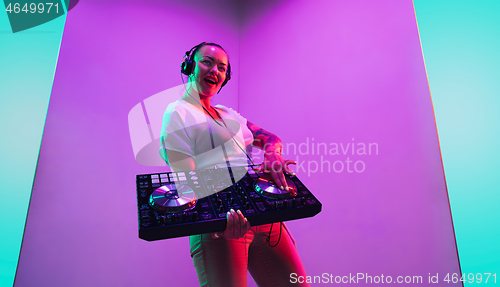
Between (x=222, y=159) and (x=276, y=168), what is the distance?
9.5 inches

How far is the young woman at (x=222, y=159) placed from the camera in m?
0.98

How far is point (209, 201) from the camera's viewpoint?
0.88 metres

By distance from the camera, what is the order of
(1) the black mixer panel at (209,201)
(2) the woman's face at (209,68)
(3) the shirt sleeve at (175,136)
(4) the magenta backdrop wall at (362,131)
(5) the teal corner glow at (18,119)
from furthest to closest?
(4) the magenta backdrop wall at (362,131) < (5) the teal corner glow at (18,119) < (2) the woman's face at (209,68) < (3) the shirt sleeve at (175,136) < (1) the black mixer panel at (209,201)

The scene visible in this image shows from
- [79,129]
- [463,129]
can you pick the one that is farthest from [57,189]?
[463,129]

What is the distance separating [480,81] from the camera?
135 centimetres

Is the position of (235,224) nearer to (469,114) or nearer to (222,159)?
(222,159)

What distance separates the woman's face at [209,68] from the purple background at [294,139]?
34.3 inches

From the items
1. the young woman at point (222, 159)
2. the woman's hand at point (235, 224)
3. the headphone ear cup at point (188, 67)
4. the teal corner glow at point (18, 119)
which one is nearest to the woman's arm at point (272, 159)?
the young woman at point (222, 159)

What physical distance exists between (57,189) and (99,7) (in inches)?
44.4

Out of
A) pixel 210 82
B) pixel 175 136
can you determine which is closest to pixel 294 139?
pixel 210 82

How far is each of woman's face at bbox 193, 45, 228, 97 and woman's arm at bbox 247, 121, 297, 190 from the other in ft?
0.90

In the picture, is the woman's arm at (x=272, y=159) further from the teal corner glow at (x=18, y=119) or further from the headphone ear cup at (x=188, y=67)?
the teal corner glow at (x=18, y=119)

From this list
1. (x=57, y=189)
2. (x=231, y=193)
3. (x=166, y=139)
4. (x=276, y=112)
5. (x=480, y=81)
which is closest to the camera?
(x=231, y=193)

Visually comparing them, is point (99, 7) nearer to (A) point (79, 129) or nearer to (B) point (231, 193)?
(A) point (79, 129)
